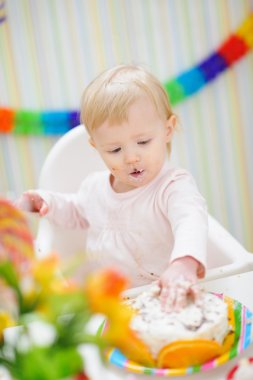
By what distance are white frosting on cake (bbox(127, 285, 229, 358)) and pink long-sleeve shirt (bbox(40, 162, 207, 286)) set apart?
250 millimetres

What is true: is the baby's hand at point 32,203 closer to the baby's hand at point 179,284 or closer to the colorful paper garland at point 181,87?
the baby's hand at point 179,284

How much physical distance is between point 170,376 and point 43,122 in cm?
126

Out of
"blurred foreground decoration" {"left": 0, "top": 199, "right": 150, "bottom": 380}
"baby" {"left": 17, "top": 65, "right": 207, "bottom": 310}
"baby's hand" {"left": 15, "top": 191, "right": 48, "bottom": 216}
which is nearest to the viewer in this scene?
"blurred foreground decoration" {"left": 0, "top": 199, "right": 150, "bottom": 380}

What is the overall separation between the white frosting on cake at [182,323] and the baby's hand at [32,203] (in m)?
0.51

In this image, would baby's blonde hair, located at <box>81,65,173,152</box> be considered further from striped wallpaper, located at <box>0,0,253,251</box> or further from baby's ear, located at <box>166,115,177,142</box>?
striped wallpaper, located at <box>0,0,253,251</box>

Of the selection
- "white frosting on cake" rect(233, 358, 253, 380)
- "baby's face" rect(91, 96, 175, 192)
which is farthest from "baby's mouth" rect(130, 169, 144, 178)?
"white frosting on cake" rect(233, 358, 253, 380)

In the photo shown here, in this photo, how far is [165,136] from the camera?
3.47 ft

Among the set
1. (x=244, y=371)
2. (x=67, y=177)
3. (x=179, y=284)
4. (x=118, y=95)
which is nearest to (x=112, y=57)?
(x=67, y=177)

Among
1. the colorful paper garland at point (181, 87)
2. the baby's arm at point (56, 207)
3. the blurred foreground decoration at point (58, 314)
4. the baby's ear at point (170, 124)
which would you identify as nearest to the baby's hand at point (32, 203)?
the baby's arm at point (56, 207)

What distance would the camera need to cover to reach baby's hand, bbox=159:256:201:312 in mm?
713

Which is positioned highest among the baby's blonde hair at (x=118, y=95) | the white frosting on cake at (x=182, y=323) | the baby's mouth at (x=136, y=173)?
the baby's blonde hair at (x=118, y=95)

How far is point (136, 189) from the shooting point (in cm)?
110

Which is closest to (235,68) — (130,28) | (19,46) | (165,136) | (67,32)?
(130,28)

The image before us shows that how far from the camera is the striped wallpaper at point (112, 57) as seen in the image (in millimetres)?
1740
